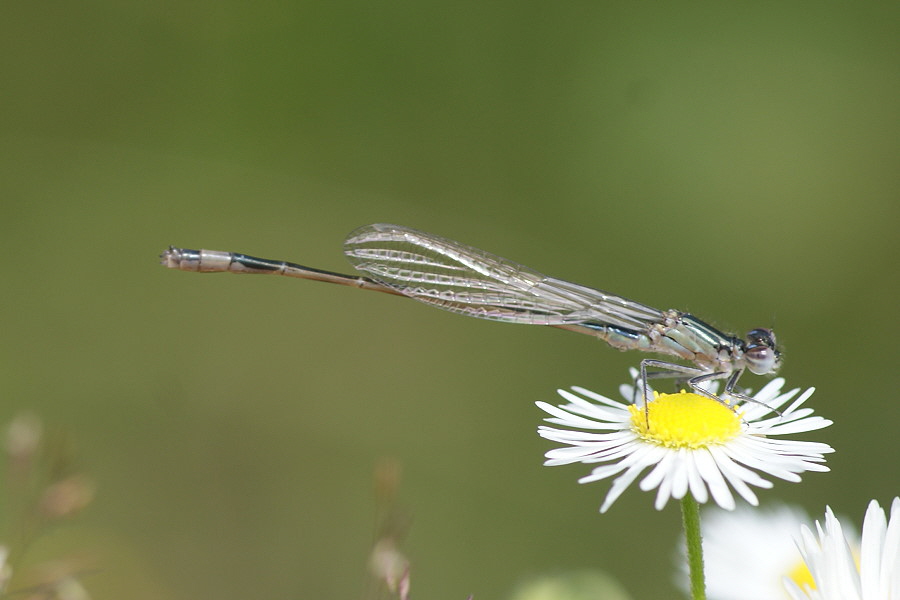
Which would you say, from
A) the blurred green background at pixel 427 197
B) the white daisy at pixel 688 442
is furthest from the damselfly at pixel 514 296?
the blurred green background at pixel 427 197

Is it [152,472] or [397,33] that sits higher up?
[397,33]

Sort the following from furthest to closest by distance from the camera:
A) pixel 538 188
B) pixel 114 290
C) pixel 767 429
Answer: pixel 538 188
pixel 114 290
pixel 767 429

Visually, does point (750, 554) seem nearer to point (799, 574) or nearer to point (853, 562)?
point (799, 574)

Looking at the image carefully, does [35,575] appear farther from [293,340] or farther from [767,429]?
[293,340]

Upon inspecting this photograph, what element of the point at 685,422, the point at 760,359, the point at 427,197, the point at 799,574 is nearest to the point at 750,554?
the point at 799,574

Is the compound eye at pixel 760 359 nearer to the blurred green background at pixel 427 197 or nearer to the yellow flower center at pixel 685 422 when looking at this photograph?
the yellow flower center at pixel 685 422

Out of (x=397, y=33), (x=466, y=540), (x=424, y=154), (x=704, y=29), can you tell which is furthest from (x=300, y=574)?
(x=704, y=29)

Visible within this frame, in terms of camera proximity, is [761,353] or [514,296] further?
[514,296]
